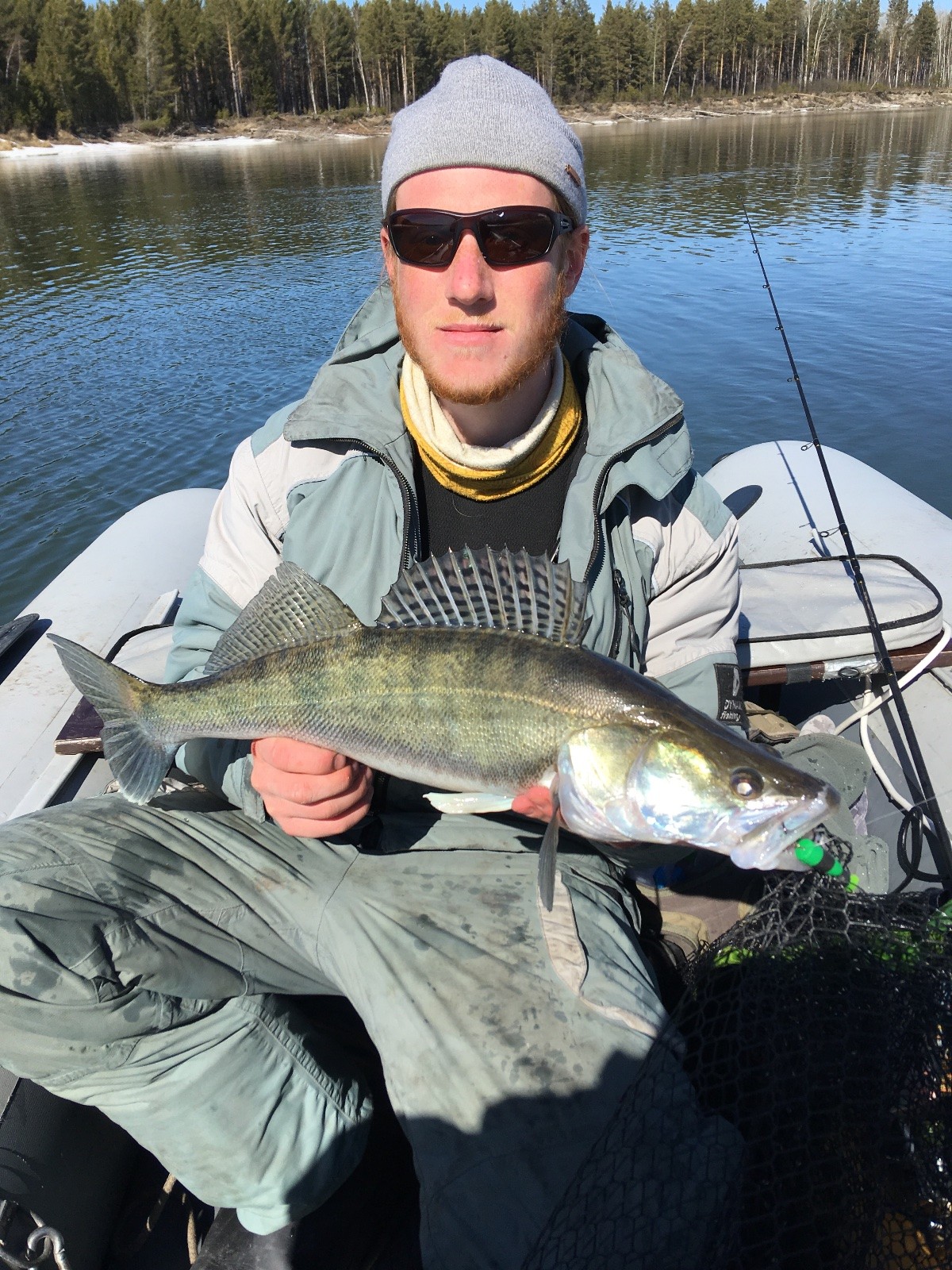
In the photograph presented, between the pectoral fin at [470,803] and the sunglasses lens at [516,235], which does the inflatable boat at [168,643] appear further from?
the sunglasses lens at [516,235]

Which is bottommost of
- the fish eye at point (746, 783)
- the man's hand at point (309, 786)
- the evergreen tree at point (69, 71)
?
the man's hand at point (309, 786)

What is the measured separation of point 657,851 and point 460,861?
2.23 feet

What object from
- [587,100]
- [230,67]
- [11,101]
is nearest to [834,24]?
[587,100]

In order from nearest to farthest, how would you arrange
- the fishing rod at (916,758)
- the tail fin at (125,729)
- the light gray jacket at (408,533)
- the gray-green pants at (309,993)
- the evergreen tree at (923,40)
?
the gray-green pants at (309,993), the tail fin at (125,729), the light gray jacket at (408,533), the fishing rod at (916,758), the evergreen tree at (923,40)

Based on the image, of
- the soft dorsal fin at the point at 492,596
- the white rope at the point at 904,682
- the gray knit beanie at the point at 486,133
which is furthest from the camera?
the white rope at the point at 904,682

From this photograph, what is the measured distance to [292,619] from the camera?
8.95 ft

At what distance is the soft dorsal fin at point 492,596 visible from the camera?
2.58 metres

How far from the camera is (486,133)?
300 centimetres

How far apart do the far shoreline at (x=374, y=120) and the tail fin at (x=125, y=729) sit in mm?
80692

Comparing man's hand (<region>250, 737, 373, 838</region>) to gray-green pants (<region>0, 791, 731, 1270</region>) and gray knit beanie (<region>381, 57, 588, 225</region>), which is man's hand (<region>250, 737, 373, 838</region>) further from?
gray knit beanie (<region>381, 57, 588, 225</region>)

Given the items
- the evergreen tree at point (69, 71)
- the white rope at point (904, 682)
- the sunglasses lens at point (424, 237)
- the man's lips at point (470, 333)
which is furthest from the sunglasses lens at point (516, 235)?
the evergreen tree at point (69, 71)

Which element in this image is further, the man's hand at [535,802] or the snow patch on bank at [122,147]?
the snow patch on bank at [122,147]

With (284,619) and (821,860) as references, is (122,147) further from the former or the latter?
(821,860)

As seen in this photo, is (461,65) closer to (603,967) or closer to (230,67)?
(603,967)
